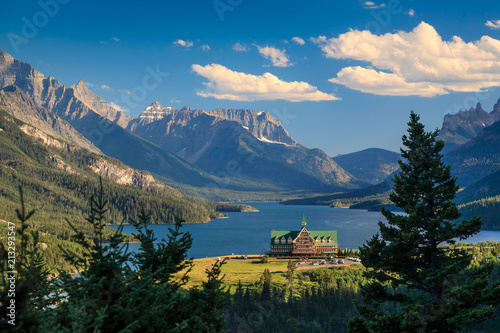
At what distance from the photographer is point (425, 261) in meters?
25.7

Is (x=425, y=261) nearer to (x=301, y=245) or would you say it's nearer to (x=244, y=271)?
(x=244, y=271)

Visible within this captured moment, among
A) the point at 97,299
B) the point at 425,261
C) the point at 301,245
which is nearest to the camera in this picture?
the point at 97,299

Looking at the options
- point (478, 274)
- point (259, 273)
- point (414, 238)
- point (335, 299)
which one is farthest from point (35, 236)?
point (259, 273)

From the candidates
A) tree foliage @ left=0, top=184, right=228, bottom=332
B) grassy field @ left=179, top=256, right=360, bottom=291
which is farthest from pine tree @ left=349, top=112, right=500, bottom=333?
grassy field @ left=179, top=256, right=360, bottom=291

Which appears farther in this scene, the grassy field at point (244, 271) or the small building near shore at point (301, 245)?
the small building near shore at point (301, 245)

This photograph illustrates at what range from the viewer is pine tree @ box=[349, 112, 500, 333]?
21.9 meters

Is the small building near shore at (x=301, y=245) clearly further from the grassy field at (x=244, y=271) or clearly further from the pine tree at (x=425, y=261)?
the pine tree at (x=425, y=261)

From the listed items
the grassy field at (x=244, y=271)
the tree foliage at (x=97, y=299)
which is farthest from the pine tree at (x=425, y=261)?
the grassy field at (x=244, y=271)

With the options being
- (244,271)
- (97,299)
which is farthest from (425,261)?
(244,271)

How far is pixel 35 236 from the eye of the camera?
11.6 meters

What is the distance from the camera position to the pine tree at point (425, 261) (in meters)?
21.9

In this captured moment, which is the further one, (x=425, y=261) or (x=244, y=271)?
(x=244, y=271)

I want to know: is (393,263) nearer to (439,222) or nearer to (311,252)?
(439,222)

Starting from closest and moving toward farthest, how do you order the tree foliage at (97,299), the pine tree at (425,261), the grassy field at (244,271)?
the tree foliage at (97,299)
the pine tree at (425,261)
the grassy field at (244,271)
